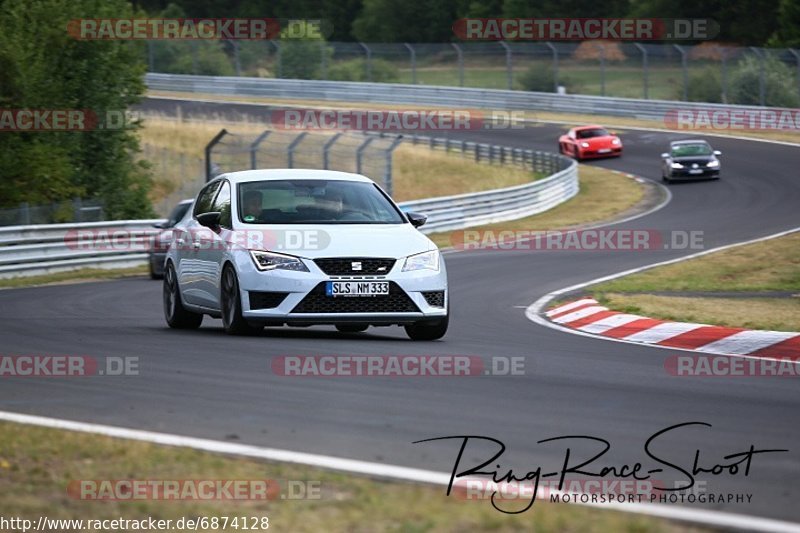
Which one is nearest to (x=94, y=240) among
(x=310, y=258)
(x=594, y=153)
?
(x=310, y=258)

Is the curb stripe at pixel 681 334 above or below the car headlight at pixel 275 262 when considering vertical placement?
below

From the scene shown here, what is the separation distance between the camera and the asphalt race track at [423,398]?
22.4ft

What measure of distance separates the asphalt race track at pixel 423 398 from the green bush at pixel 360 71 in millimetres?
55831

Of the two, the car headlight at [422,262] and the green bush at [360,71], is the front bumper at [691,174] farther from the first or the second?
the car headlight at [422,262]

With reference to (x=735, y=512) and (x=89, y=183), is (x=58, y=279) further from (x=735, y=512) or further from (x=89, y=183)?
(x=735, y=512)

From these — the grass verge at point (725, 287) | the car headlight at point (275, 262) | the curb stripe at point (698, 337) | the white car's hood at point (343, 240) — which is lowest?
A: the grass verge at point (725, 287)

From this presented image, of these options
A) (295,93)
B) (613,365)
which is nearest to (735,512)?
(613,365)

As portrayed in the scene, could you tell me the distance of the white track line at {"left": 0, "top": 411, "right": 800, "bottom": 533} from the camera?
540 centimetres

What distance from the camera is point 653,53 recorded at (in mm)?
56156
